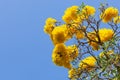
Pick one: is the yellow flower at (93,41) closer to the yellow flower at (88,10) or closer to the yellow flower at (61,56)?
the yellow flower at (88,10)

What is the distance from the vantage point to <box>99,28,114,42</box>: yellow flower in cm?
725

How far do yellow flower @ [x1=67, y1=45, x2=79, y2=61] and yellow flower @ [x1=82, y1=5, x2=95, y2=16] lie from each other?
856 millimetres

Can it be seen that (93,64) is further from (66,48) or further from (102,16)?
(102,16)

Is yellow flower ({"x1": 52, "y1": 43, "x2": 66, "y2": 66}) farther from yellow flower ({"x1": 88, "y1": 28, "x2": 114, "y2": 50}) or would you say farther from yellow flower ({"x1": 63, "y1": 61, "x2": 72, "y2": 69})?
yellow flower ({"x1": 88, "y1": 28, "x2": 114, "y2": 50})

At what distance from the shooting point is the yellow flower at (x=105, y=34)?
23.8 ft

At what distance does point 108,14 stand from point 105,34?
806 mm

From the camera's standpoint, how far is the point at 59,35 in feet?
23.8

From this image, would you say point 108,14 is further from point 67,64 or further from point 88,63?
point 67,64

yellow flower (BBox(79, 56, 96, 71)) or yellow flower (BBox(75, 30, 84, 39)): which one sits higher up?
yellow flower (BBox(75, 30, 84, 39))

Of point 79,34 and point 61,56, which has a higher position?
point 79,34

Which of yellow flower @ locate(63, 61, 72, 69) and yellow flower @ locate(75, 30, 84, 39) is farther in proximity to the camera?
yellow flower @ locate(75, 30, 84, 39)

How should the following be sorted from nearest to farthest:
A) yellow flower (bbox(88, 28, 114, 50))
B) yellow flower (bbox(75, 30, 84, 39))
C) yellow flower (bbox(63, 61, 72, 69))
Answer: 1. yellow flower (bbox(63, 61, 72, 69))
2. yellow flower (bbox(88, 28, 114, 50))
3. yellow flower (bbox(75, 30, 84, 39))

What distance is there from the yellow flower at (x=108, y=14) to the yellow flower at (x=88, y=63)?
0.98 metres

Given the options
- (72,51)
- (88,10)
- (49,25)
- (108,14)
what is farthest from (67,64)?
(108,14)
